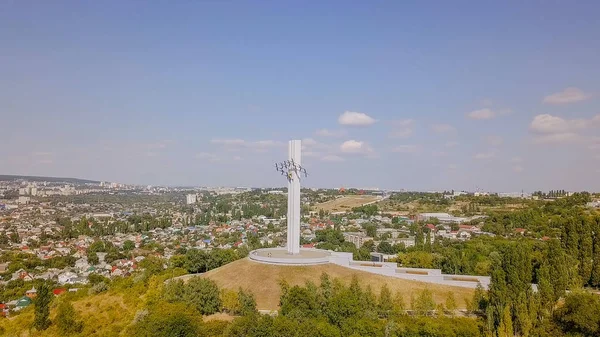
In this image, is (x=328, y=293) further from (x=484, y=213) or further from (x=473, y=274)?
(x=484, y=213)

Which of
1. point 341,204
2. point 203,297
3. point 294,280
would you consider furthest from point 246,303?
point 341,204

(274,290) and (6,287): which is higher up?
(274,290)

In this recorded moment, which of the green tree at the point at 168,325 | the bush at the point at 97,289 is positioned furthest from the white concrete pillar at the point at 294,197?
the bush at the point at 97,289

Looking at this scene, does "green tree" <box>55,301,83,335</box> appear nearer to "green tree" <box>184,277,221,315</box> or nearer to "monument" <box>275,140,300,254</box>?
"green tree" <box>184,277,221,315</box>

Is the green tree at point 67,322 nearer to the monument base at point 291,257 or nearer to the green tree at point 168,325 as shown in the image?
the green tree at point 168,325

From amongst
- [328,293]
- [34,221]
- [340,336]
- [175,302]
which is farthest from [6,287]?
[34,221]

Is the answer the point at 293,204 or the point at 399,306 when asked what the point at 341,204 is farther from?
the point at 399,306

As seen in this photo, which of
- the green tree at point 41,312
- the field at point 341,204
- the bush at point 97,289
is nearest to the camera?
the green tree at point 41,312
